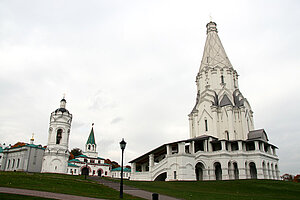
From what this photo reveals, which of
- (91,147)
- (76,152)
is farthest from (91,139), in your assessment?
(76,152)

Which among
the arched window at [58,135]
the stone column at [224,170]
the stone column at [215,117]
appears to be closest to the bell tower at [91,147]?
the arched window at [58,135]

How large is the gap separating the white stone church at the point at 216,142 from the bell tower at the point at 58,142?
12.7 meters

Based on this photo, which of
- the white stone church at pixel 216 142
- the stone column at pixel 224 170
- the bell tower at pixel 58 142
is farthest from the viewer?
the bell tower at pixel 58 142

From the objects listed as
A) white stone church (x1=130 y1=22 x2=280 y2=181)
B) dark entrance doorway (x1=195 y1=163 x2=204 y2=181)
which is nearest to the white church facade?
white stone church (x1=130 y1=22 x2=280 y2=181)

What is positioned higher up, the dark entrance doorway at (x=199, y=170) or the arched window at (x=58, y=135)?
the arched window at (x=58, y=135)

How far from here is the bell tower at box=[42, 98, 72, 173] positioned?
42906 mm

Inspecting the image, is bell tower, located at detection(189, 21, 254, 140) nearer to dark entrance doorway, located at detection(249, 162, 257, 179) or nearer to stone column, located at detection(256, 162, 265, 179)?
dark entrance doorway, located at detection(249, 162, 257, 179)

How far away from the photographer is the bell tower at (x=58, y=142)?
42.9 metres

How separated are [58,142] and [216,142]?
28149 mm

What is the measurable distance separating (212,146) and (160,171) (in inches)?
399

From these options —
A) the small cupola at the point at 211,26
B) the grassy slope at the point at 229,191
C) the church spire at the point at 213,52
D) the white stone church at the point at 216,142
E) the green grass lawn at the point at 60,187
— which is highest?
the small cupola at the point at 211,26

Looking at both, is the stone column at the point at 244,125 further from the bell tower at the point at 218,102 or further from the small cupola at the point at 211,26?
the small cupola at the point at 211,26

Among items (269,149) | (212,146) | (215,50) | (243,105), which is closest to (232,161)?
(212,146)

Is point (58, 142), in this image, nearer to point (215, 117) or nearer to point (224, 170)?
point (215, 117)
